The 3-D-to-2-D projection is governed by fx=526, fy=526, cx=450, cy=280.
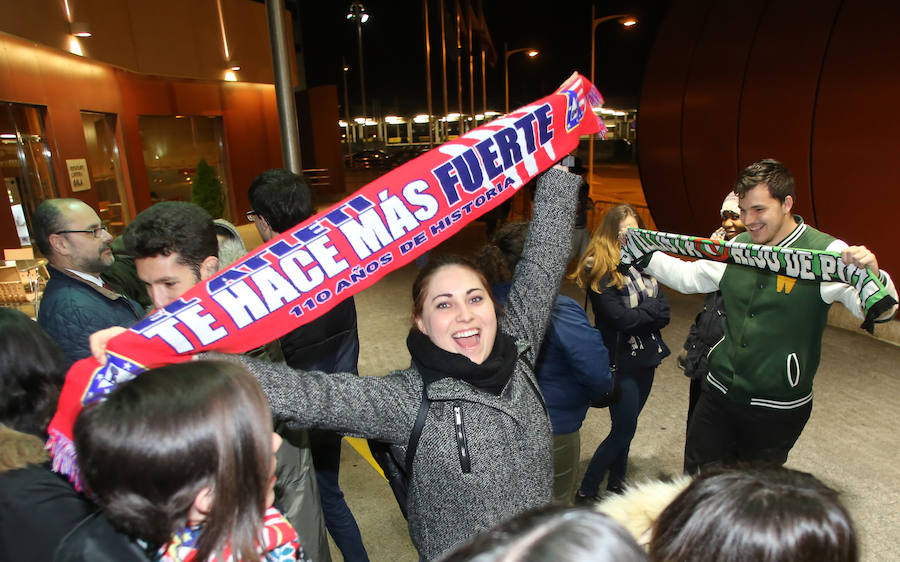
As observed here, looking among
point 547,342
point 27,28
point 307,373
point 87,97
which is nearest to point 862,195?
point 547,342

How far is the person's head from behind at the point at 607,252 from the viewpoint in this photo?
3.19 meters

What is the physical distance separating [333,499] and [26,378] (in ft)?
5.32

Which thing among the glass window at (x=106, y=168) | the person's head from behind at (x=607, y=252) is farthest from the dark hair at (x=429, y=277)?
the glass window at (x=106, y=168)

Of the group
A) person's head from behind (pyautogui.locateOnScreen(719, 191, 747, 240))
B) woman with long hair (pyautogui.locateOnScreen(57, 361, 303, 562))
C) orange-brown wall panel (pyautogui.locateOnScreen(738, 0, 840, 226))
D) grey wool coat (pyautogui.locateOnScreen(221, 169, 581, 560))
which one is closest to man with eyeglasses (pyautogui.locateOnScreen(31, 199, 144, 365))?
grey wool coat (pyautogui.locateOnScreen(221, 169, 581, 560))

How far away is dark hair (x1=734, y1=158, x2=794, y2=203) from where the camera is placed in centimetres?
245

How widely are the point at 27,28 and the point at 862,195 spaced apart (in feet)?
34.3

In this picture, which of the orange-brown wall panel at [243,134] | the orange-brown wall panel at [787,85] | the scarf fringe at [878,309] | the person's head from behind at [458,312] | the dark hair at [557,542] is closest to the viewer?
the dark hair at [557,542]

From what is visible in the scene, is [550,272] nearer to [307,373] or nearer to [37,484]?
[307,373]

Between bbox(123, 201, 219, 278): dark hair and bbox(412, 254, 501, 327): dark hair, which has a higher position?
bbox(123, 201, 219, 278): dark hair

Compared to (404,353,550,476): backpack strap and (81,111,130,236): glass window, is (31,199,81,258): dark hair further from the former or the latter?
(81,111,130,236): glass window

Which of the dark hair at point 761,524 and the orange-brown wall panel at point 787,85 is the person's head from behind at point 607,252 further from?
the orange-brown wall panel at point 787,85

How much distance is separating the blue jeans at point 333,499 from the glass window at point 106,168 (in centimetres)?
1019

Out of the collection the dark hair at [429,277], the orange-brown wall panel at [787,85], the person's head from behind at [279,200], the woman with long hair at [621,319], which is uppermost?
the orange-brown wall panel at [787,85]

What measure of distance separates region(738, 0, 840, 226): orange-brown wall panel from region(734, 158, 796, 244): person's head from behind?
432 cm
